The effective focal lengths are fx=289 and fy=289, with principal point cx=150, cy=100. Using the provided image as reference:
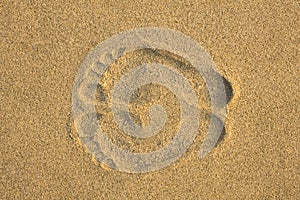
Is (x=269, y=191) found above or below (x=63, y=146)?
above

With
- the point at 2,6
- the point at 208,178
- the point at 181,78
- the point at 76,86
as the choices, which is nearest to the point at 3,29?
the point at 2,6

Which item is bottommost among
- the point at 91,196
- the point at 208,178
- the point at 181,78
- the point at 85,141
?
the point at 91,196

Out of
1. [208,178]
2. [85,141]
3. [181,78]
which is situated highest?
[181,78]

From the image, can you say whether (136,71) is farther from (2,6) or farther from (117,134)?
(2,6)

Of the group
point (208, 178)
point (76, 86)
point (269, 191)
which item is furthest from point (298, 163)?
point (76, 86)

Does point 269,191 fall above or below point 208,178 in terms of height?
above

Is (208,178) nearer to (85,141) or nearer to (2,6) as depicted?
(85,141)
